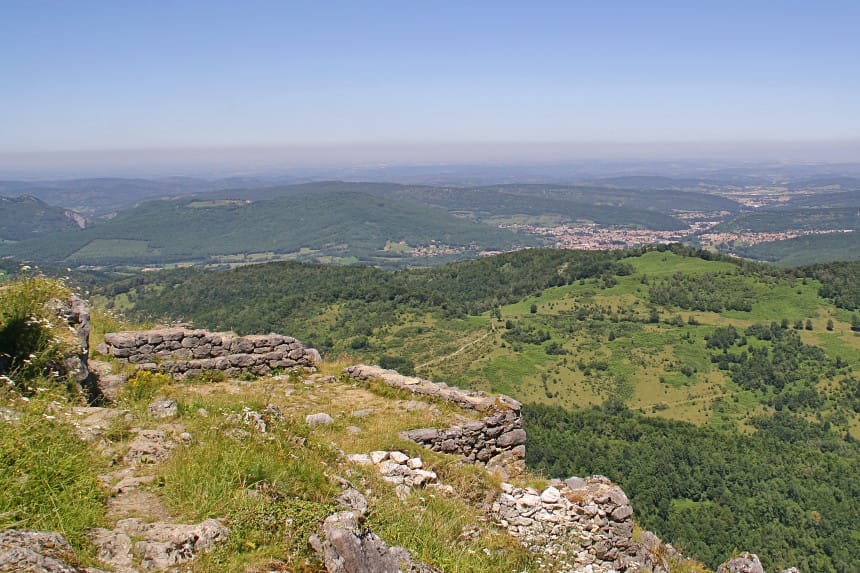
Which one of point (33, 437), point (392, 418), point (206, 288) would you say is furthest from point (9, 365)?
point (206, 288)

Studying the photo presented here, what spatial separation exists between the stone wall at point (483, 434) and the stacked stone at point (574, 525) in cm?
191

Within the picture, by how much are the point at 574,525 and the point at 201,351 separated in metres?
9.77

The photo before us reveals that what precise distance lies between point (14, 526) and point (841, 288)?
107 m

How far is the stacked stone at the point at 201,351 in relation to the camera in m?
12.2

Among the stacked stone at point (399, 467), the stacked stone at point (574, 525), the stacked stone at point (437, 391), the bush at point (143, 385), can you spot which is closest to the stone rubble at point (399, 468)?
the stacked stone at point (399, 467)

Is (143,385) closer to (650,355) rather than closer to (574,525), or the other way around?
(574,525)

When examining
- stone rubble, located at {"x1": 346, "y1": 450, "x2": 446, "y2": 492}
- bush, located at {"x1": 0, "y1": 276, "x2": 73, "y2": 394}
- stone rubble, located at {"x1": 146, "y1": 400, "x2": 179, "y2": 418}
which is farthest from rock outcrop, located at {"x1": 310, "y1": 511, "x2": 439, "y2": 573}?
bush, located at {"x1": 0, "y1": 276, "x2": 73, "y2": 394}

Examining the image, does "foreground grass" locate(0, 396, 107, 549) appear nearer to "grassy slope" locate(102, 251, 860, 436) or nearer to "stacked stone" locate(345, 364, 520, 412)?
"stacked stone" locate(345, 364, 520, 412)

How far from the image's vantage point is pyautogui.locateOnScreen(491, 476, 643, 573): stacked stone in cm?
709

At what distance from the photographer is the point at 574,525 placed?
7652 millimetres

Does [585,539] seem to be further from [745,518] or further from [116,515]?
[745,518]

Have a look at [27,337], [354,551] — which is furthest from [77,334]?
[354,551]

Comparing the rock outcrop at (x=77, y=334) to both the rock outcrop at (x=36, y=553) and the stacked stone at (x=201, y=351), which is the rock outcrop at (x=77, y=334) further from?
the rock outcrop at (x=36, y=553)

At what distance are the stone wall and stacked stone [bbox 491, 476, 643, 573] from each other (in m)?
1.91
